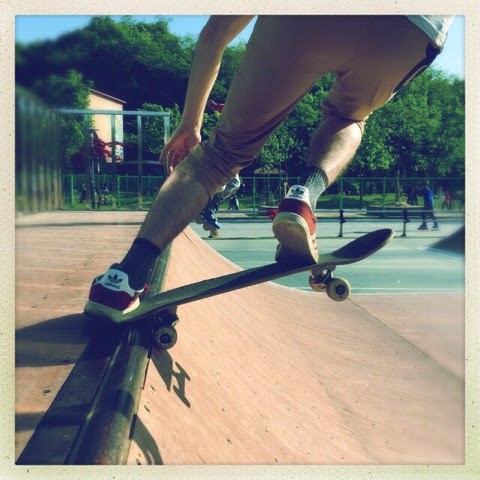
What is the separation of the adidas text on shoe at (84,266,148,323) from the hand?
0.58m

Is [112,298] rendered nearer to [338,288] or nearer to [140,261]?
[140,261]

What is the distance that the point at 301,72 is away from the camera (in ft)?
6.08

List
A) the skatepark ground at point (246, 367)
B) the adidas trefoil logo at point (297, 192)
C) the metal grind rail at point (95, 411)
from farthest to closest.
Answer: the adidas trefoil logo at point (297, 192) → the skatepark ground at point (246, 367) → the metal grind rail at point (95, 411)

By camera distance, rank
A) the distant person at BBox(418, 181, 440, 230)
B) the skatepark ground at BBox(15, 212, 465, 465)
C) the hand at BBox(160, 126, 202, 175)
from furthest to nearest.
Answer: the distant person at BBox(418, 181, 440, 230) → the hand at BBox(160, 126, 202, 175) → the skatepark ground at BBox(15, 212, 465, 465)

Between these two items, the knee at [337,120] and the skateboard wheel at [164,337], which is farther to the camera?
the knee at [337,120]

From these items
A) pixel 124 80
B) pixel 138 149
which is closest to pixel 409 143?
pixel 138 149

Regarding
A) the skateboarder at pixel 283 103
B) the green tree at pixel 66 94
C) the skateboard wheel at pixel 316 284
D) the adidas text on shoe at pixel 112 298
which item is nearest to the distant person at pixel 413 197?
the green tree at pixel 66 94

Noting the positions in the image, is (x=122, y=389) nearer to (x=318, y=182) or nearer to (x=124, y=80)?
(x=318, y=182)

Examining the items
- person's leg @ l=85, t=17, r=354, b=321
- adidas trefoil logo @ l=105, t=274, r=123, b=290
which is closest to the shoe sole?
person's leg @ l=85, t=17, r=354, b=321

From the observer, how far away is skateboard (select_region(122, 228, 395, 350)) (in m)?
1.85

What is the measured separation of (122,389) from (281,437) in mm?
820

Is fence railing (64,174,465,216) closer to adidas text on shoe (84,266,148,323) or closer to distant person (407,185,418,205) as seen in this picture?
distant person (407,185,418,205)

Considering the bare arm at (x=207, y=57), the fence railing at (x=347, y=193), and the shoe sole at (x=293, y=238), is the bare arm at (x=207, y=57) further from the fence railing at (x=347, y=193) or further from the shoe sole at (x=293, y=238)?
the fence railing at (x=347, y=193)

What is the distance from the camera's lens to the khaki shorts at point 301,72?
5.86ft
